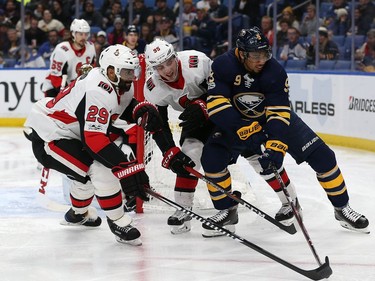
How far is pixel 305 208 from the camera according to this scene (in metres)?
4.79

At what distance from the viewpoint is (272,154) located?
3.67 m

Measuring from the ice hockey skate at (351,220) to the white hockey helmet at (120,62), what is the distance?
1.25m

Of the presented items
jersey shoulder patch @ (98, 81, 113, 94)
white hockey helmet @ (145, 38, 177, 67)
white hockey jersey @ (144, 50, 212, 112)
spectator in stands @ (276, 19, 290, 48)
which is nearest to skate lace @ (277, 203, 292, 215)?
white hockey jersey @ (144, 50, 212, 112)

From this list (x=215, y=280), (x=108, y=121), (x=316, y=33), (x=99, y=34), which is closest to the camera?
(x=215, y=280)

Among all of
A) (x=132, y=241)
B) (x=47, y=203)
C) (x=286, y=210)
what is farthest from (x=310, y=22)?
(x=132, y=241)

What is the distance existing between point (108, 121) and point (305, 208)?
1.58 m

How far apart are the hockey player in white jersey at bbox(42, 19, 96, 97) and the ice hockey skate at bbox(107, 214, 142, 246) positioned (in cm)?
277

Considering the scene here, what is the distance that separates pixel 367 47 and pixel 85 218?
4102 mm

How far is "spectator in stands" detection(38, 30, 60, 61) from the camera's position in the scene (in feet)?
29.8

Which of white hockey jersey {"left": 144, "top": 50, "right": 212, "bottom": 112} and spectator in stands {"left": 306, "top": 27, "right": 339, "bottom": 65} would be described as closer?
white hockey jersey {"left": 144, "top": 50, "right": 212, "bottom": 112}

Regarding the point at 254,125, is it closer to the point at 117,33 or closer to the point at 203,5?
the point at 203,5

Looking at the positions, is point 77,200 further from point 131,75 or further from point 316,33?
point 316,33

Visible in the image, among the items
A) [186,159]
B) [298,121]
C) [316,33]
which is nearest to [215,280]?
[186,159]

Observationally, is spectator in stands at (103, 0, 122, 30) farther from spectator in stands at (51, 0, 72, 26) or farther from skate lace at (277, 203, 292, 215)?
skate lace at (277, 203, 292, 215)
